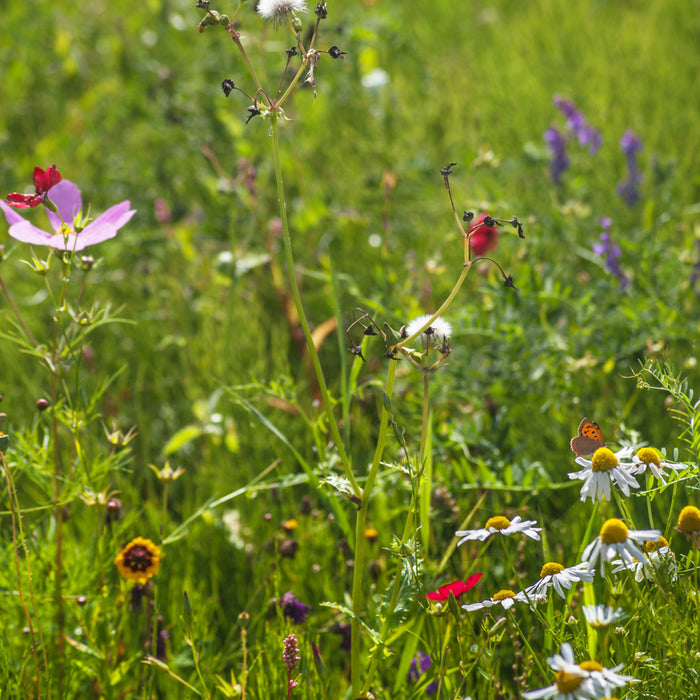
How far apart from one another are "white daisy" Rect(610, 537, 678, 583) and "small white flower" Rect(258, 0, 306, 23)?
764mm

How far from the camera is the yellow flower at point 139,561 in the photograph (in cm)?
109

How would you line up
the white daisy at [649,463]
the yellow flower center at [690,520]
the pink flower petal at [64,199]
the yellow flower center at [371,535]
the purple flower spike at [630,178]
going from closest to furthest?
1. the yellow flower center at [690,520]
2. the white daisy at [649,463]
3. the pink flower petal at [64,199]
4. the yellow flower center at [371,535]
5. the purple flower spike at [630,178]

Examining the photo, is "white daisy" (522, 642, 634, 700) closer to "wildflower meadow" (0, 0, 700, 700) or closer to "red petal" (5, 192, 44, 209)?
"wildflower meadow" (0, 0, 700, 700)

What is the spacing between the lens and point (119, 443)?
1114 mm

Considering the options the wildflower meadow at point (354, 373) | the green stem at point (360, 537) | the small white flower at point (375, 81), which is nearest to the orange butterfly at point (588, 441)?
the wildflower meadow at point (354, 373)

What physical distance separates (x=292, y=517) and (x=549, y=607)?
796 millimetres

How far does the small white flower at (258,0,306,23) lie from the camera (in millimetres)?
891

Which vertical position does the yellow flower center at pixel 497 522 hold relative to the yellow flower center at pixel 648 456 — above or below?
below

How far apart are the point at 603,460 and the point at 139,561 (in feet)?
2.28

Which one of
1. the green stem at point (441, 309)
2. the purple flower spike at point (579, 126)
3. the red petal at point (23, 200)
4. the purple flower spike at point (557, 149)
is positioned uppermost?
the purple flower spike at point (579, 126)

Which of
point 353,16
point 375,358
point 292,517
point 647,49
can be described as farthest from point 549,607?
point 647,49

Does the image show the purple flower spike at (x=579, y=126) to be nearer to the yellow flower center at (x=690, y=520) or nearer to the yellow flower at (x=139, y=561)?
the yellow flower center at (x=690, y=520)

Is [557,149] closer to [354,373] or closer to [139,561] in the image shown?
[354,373]

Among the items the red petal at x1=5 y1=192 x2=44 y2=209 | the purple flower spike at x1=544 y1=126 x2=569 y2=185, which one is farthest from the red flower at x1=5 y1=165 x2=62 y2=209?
the purple flower spike at x1=544 y1=126 x2=569 y2=185
